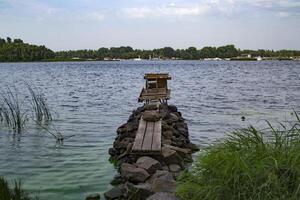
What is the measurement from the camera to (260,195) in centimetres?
518

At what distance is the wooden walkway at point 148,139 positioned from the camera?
35.9 ft

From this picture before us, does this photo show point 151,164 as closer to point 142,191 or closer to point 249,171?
point 142,191

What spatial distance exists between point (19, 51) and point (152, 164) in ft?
505

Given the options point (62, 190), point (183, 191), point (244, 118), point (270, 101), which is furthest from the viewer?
point (270, 101)

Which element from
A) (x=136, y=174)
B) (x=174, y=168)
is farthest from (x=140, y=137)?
(x=136, y=174)

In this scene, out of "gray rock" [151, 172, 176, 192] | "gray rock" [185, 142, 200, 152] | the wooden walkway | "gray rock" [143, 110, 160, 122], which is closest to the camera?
"gray rock" [151, 172, 176, 192]

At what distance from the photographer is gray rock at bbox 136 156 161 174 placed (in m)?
9.83

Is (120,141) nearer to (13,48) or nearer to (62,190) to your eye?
(62,190)

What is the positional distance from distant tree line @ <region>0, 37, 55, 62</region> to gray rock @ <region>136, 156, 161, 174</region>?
15050 cm

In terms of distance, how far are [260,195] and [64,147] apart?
1011 cm

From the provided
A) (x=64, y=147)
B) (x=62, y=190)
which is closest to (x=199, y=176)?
(x=62, y=190)

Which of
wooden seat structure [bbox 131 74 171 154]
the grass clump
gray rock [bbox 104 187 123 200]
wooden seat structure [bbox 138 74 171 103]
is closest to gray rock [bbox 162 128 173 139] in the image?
wooden seat structure [bbox 131 74 171 154]

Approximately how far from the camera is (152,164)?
9.98 metres

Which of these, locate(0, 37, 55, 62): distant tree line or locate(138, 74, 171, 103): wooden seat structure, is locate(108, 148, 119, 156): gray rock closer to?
locate(138, 74, 171, 103): wooden seat structure
